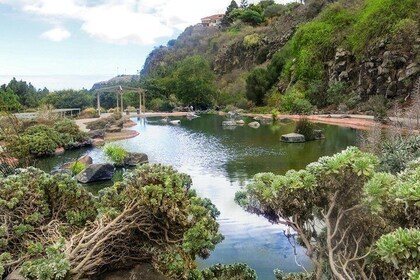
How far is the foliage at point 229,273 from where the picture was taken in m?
5.32

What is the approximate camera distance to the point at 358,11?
3847 cm

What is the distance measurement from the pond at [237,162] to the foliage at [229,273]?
106 cm

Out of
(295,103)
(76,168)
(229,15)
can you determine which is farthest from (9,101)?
(229,15)

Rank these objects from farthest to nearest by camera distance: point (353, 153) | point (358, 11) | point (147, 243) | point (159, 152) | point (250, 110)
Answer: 1. point (250, 110)
2. point (358, 11)
3. point (159, 152)
4. point (147, 243)
5. point (353, 153)

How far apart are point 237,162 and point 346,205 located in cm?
1194

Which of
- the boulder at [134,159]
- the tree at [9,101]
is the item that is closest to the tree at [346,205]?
the boulder at [134,159]

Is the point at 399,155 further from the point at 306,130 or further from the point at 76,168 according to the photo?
the point at 306,130

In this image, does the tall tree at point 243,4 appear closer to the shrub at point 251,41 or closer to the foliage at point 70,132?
the shrub at point 251,41

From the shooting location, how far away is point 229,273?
17.7ft

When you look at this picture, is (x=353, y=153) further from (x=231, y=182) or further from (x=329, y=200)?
(x=231, y=182)

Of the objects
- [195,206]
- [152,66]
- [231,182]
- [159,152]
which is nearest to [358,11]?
[159,152]

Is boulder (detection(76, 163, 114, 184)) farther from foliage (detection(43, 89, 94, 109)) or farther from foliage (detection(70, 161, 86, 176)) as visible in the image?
foliage (detection(43, 89, 94, 109))

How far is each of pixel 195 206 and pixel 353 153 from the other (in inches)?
71.4

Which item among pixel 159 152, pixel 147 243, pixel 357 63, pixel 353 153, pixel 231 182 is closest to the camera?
pixel 353 153
